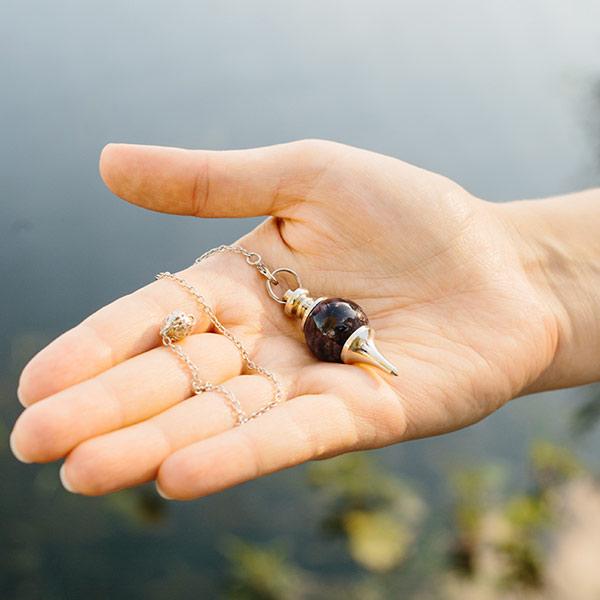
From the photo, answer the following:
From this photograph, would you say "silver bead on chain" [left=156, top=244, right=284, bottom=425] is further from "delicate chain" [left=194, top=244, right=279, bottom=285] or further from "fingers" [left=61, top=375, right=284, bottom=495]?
"delicate chain" [left=194, top=244, right=279, bottom=285]

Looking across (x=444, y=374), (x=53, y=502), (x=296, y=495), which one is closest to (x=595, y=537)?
(x=296, y=495)

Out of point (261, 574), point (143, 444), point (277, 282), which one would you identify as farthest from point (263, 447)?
point (261, 574)

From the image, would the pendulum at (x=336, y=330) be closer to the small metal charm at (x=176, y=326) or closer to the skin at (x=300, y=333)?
the skin at (x=300, y=333)

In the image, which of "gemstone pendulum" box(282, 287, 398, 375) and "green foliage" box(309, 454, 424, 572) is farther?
"green foliage" box(309, 454, 424, 572)

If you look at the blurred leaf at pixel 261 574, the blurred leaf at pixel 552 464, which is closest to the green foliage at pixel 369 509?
the blurred leaf at pixel 261 574

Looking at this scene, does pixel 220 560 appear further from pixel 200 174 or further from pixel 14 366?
pixel 200 174

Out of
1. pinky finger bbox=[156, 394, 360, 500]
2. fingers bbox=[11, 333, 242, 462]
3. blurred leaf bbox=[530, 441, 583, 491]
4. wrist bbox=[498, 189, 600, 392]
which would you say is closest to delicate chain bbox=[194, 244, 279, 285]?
fingers bbox=[11, 333, 242, 462]
